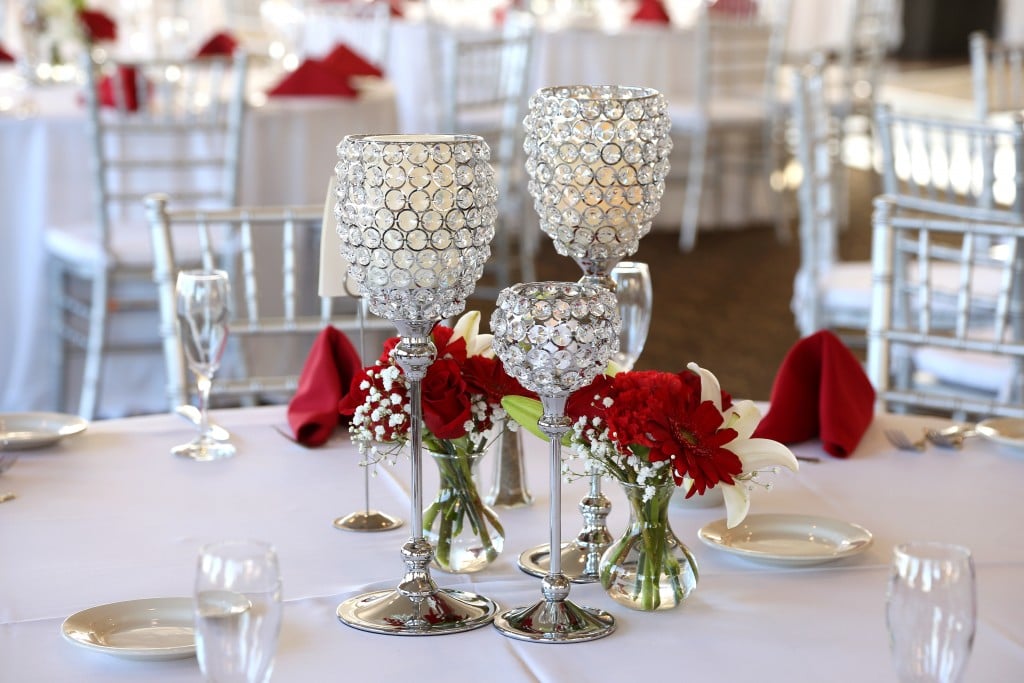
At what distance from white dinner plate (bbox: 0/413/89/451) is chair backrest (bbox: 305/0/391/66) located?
361cm

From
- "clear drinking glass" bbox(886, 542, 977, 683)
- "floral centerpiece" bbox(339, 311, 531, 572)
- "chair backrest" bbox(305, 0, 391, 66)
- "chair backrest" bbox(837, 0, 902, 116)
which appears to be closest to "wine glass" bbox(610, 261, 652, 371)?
"floral centerpiece" bbox(339, 311, 531, 572)

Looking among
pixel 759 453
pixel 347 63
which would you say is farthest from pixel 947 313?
pixel 759 453

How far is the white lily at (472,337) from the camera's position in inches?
48.5

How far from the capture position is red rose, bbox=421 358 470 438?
1105mm

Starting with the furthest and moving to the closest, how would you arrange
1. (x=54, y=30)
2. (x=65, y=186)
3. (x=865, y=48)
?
1. (x=865, y=48)
2. (x=54, y=30)
3. (x=65, y=186)

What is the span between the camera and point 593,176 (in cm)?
123

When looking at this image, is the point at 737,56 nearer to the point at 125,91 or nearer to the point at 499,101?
the point at 499,101

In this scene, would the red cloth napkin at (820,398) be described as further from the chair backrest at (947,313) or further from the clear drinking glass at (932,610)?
the clear drinking glass at (932,610)

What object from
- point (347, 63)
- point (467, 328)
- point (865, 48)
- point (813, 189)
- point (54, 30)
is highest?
point (865, 48)

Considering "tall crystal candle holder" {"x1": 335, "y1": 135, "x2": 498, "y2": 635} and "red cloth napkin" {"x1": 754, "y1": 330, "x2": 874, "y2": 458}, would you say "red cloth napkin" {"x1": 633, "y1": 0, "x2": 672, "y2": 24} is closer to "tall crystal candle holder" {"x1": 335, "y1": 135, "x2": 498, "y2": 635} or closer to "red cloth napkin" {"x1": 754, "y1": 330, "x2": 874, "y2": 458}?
"red cloth napkin" {"x1": 754, "y1": 330, "x2": 874, "y2": 458}

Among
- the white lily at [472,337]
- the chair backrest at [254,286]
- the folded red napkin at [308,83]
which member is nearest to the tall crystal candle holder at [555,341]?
the white lily at [472,337]

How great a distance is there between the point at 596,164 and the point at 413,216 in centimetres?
29

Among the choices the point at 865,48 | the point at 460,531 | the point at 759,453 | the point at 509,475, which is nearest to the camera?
the point at 759,453

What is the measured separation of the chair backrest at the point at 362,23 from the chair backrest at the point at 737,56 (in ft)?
4.14
